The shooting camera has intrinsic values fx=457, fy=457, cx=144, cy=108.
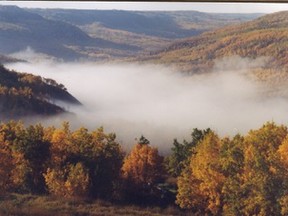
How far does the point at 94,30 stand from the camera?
4070 millimetres

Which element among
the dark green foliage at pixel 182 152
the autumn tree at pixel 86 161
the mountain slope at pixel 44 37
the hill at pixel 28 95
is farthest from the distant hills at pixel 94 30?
the dark green foliage at pixel 182 152

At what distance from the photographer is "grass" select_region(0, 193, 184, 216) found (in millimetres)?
3584

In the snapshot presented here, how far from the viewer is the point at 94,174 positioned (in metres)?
3.69

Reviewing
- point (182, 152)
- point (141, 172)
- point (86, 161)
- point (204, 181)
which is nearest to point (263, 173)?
point (204, 181)

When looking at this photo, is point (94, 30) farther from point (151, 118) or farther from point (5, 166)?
point (5, 166)

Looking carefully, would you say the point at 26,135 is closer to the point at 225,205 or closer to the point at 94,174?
the point at 94,174

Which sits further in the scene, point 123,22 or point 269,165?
point 123,22

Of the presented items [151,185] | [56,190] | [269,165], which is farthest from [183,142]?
[56,190]

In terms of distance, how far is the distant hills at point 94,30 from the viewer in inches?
151

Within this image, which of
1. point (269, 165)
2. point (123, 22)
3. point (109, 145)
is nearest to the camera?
point (269, 165)

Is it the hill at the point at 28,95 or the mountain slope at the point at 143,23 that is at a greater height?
the mountain slope at the point at 143,23

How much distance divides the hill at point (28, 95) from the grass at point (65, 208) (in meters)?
0.69

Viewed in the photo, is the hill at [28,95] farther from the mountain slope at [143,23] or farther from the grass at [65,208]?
the grass at [65,208]

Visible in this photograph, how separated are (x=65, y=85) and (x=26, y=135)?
520mm
